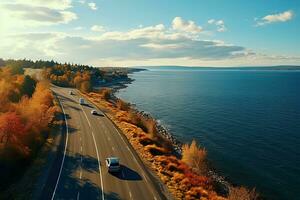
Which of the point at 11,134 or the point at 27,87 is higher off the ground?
the point at 27,87

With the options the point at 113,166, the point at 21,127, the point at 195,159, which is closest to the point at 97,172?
the point at 113,166

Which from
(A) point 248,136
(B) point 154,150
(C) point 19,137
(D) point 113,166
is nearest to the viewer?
(D) point 113,166

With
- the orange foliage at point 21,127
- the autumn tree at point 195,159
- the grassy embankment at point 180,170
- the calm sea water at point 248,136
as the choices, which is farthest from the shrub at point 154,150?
the orange foliage at point 21,127

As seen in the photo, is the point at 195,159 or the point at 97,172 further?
the point at 195,159

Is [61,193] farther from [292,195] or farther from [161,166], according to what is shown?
[292,195]

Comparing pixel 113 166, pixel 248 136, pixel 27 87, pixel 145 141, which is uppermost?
pixel 27 87

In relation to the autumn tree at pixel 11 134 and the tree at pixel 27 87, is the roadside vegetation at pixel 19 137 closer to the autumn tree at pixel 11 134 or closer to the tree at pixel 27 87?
the autumn tree at pixel 11 134

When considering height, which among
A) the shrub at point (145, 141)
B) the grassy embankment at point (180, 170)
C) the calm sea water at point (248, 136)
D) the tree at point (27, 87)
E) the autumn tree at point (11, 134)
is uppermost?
the tree at point (27, 87)

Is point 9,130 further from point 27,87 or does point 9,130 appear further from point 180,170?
point 27,87
